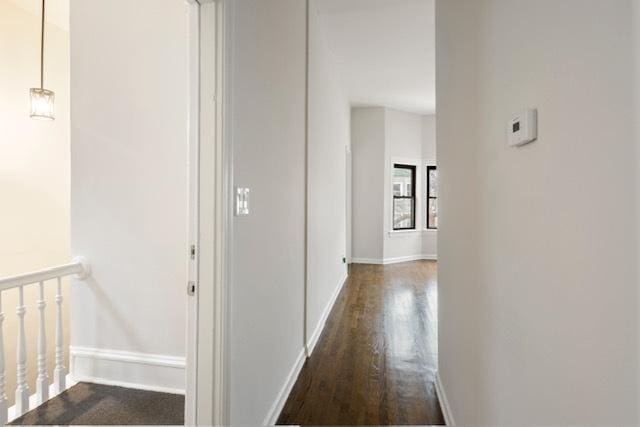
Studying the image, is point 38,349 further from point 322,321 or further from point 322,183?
point 322,183

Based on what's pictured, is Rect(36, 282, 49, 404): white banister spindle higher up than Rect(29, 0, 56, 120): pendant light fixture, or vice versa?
Rect(29, 0, 56, 120): pendant light fixture

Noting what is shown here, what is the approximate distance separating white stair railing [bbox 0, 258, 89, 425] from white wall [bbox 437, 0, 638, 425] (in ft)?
7.61

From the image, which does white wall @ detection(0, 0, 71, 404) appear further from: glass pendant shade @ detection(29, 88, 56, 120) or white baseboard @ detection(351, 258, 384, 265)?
white baseboard @ detection(351, 258, 384, 265)

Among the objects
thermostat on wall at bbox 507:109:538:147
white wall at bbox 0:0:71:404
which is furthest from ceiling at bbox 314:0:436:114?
thermostat on wall at bbox 507:109:538:147

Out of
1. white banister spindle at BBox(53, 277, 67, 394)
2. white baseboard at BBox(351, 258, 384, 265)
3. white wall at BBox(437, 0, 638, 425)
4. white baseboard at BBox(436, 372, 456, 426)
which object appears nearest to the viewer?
white wall at BBox(437, 0, 638, 425)

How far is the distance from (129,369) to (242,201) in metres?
1.68

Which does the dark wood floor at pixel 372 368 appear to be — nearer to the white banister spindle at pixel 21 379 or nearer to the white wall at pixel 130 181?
the white wall at pixel 130 181

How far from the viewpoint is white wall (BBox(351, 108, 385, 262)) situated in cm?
666

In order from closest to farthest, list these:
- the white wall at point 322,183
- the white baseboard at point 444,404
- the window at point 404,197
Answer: the white baseboard at point 444,404, the white wall at point 322,183, the window at point 404,197

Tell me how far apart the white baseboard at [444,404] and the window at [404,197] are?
491cm

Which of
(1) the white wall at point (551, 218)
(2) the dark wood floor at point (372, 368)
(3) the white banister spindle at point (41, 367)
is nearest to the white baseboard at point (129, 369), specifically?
(3) the white banister spindle at point (41, 367)

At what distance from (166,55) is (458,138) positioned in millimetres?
1889

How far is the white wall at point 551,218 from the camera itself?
565 mm

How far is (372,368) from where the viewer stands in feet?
8.13
